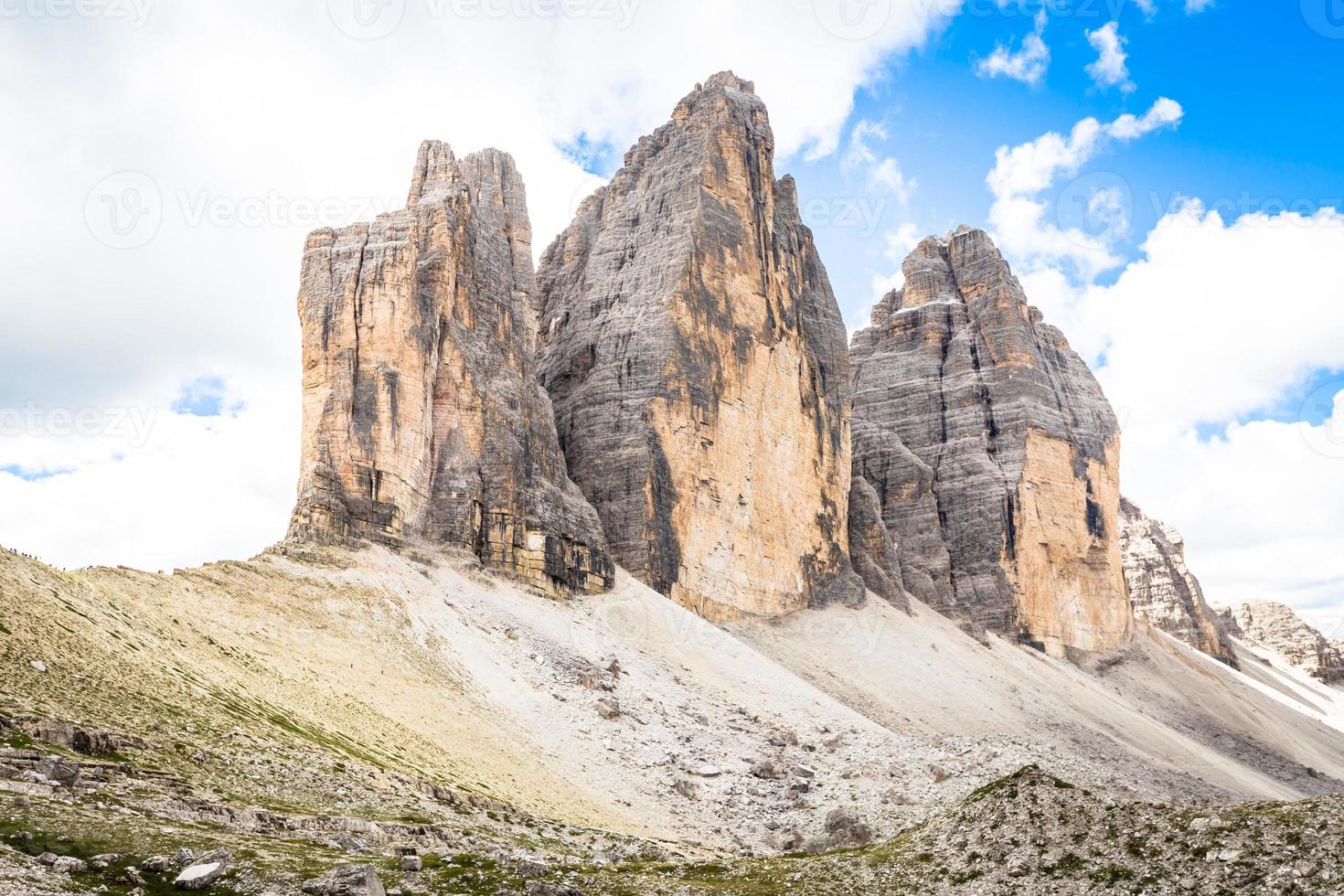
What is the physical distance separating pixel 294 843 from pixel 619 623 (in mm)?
42888

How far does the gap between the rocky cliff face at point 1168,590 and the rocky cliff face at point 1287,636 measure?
17.7m

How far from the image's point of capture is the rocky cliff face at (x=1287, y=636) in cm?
15875

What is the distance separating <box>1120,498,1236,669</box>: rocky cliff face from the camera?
137 metres

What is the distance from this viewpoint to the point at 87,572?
39938mm

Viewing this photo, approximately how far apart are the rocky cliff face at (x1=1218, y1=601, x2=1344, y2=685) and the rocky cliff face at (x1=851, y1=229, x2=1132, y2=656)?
185 feet

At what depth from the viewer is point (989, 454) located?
11150cm

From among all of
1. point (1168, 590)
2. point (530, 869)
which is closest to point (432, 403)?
point (530, 869)

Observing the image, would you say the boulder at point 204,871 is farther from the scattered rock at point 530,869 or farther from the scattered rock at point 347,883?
the scattered rock at point 530,869

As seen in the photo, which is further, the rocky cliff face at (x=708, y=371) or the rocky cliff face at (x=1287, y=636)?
the rocky cliff face at (x=1287, y=636)

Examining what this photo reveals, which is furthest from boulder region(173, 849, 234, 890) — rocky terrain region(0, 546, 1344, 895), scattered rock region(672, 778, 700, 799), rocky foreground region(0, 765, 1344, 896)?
scattered rock region(672, 778, 700, 799)

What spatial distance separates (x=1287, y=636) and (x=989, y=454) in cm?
8532

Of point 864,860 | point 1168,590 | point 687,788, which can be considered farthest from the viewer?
point 1168,590

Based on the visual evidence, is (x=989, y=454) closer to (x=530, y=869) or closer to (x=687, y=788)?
(x=687, y=788)

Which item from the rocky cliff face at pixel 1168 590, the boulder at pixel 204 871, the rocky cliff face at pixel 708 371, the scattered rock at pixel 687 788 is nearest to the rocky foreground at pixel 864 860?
the boulder at pixel 204 871
